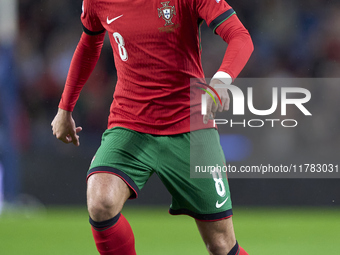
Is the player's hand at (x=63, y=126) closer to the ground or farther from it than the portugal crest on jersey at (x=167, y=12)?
closer to the ground

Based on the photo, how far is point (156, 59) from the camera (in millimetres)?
2871

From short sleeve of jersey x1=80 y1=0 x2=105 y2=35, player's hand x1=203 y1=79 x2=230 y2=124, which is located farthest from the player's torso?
player's hand x1=203 y1=79 x2=230 y2=124

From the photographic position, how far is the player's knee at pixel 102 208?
2584 mm

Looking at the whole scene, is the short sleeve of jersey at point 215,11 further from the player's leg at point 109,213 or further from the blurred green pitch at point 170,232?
the blurred green pitch at point 170,232

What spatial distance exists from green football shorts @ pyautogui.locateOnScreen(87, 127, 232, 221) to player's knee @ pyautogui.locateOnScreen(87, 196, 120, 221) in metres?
0.19

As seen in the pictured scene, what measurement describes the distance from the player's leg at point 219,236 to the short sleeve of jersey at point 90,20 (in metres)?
1.12

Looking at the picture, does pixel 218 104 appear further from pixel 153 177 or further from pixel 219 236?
pixel 153 177

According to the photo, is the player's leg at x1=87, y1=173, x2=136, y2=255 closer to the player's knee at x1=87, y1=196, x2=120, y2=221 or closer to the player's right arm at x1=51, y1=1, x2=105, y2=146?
the player's knee at x1=87, y1=196, x2=120, y2=221

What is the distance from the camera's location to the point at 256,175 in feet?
21.4

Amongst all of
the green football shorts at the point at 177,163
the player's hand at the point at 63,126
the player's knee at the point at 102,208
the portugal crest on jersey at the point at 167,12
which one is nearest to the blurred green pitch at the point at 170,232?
the player's hand at the point at 63,126

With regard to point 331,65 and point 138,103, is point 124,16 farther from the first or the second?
point 331,65

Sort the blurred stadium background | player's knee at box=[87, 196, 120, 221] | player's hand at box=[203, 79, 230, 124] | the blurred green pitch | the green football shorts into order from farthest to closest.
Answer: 1. the blurred stadium background
2. the blurred green pitch
3. the green football shorts
4. player's knee at box=[87, 196, 120, 221]
5. player's hand at box=[203, 79, 230, 124]

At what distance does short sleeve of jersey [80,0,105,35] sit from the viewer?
3055mm

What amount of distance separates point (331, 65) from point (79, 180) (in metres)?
3.29
